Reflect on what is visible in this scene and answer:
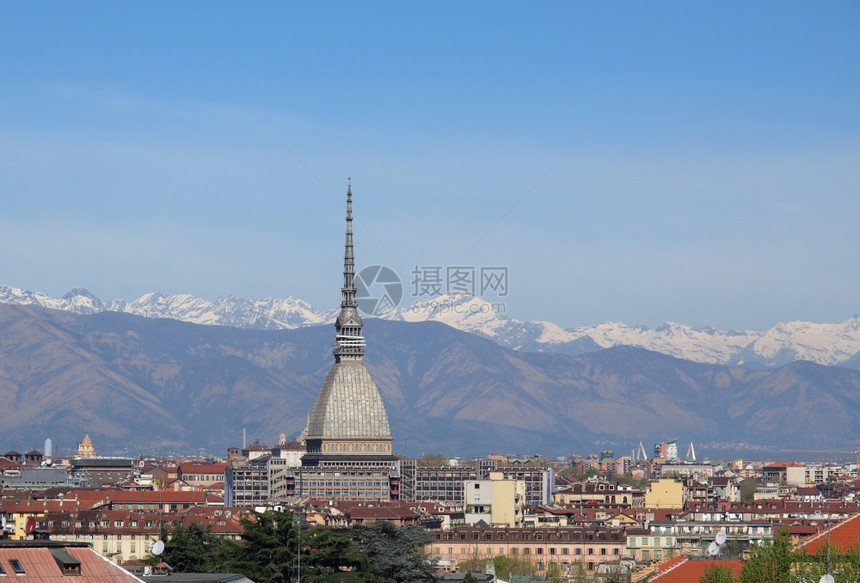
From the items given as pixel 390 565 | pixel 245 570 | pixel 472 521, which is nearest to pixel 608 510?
pixel 472 521

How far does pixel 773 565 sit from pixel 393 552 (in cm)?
4164

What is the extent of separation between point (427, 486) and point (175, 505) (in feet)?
142

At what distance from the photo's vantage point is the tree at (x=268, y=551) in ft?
236

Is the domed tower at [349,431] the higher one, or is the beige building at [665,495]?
the domed tower at [349,431]

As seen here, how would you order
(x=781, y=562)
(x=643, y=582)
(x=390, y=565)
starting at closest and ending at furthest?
(x=781, y=562) < (x=643, y=582) < (x=390, y=565)

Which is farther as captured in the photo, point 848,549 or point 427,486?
point 427,486

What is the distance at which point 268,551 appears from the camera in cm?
7312

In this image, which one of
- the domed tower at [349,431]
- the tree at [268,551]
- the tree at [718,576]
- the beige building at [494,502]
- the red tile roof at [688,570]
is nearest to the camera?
the tree at [718,576]

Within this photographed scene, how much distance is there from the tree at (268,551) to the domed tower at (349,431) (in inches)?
4198

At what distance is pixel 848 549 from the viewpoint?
173ft

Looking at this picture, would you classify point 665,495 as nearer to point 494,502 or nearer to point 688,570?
point 494,502

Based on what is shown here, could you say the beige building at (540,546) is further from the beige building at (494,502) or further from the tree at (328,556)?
the tree at (328,556)

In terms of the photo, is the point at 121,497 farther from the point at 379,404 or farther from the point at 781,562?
the point at 781,562

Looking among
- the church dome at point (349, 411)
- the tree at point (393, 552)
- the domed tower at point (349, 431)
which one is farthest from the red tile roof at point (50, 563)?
the church dome at point (349, 411)
